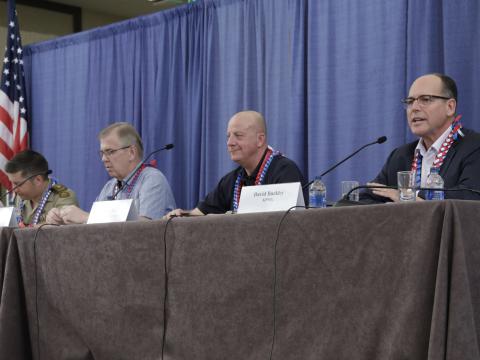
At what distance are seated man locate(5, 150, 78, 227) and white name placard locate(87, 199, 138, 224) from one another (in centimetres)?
149

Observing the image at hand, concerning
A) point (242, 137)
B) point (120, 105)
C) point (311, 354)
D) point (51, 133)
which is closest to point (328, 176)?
point (242, 137)

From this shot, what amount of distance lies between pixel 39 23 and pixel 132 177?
11.5 feet

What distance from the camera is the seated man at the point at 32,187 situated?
13.2ft

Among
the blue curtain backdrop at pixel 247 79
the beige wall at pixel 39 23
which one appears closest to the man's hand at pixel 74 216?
the blue curtain backdrop at pixel 247 79

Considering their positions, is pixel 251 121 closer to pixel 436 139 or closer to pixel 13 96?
pixel 436 139

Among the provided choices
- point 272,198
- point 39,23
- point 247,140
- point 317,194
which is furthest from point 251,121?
point 39,23

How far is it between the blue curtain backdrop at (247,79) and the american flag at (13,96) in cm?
18

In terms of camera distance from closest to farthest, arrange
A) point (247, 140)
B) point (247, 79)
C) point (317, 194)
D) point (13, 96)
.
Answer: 1. point (317, 194)
2. point (247, 140)
3. point (247, 79)
4. point (13, 96)

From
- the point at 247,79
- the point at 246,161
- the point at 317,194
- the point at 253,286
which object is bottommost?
the point at 253,286

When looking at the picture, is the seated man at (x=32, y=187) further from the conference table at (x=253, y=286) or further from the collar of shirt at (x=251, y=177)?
the conference table at (x=253, y=286)

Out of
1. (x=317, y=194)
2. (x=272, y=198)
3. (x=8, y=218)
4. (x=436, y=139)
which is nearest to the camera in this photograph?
(x=272, y=198)

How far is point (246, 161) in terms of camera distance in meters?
3.38

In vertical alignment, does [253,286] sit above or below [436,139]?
below

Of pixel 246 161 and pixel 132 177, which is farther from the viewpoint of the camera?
pixel 132 177
